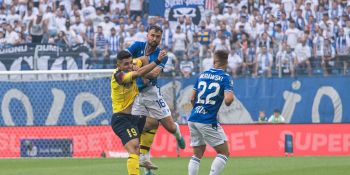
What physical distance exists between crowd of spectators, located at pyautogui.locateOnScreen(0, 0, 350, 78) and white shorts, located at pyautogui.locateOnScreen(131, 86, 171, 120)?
10902 millimetres

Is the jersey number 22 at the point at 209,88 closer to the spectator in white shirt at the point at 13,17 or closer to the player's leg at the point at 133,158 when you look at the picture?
→ the player's leg at the point at 133,158

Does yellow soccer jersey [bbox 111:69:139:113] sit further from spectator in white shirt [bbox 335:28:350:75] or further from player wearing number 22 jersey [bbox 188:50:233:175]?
spectator in white shirt [bbox 335:28:350:75]

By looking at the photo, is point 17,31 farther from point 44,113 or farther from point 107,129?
point 107,129

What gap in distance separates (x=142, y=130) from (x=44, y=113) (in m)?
10.9

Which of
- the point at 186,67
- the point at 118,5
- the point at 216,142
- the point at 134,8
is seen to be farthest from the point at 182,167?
the point at 118,5

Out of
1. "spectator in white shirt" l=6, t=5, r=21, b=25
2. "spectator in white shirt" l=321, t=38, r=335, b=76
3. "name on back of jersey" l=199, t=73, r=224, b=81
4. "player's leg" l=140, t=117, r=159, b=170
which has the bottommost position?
"player's leg" l=140, t=117, r=159, b=170

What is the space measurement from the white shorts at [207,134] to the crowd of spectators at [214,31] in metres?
13.0

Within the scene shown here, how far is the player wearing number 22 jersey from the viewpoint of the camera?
13289mm

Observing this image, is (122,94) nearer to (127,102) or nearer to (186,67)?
(127,102)

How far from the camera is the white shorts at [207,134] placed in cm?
1337

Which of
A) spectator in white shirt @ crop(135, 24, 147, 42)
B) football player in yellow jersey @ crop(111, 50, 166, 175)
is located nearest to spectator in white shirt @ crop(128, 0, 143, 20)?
spectator in white shirt @ crop(135, 24, 147, 42)

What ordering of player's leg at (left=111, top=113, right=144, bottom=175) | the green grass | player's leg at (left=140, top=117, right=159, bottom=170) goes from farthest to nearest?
the green grass → player's leg at (left=140, top=117, right=159, bottom=170) → player's leg at (left=111, top=113, right=144, bottom=175)

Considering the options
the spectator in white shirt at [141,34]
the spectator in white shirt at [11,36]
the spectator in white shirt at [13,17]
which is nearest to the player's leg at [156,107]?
the spectator in white shirt at [141,34]

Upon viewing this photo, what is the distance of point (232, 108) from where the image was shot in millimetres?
26484
